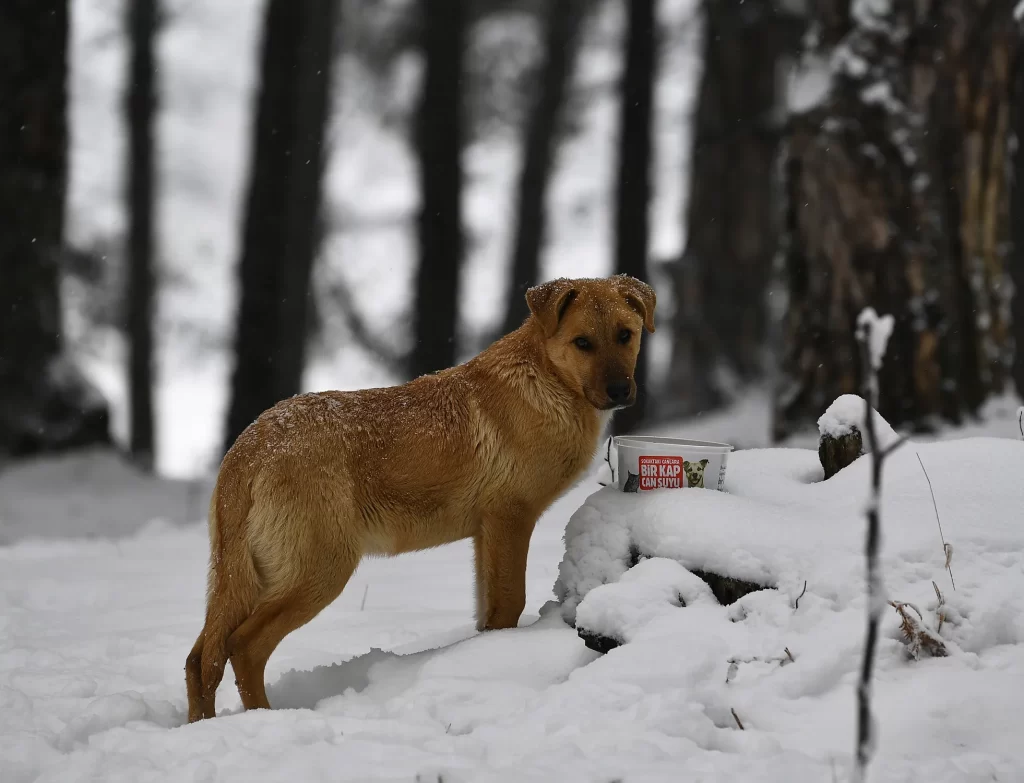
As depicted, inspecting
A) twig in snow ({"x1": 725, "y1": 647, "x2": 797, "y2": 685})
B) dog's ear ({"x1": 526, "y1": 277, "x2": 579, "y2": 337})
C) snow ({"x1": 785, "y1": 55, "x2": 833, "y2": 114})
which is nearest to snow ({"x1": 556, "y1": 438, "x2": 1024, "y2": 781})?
twig in snow ({"x1": 725, "y1": 647, "x2": 797, "y2": 685})

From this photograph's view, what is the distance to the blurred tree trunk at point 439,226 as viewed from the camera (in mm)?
10070

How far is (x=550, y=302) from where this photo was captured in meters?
4.39

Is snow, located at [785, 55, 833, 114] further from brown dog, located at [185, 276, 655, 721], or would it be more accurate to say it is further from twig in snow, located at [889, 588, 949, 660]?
twig in snow, located at [889, 588, 949, 660]

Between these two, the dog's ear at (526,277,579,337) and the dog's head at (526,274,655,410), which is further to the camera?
the dog's ear at (526,277,579,337)

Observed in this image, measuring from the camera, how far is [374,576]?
6230 millimetres

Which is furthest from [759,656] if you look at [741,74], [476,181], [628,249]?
[476,181]

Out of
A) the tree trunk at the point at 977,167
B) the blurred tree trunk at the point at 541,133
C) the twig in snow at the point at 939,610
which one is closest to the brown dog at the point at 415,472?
the twig in snow at the point at 939,610

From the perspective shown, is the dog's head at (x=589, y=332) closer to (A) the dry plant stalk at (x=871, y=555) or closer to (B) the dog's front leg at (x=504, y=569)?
Result: (B) the dog's front leg at (x=504, y=569)

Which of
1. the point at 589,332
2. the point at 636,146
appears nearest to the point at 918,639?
the point at 589,332

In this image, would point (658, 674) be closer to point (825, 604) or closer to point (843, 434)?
point (825, 604)

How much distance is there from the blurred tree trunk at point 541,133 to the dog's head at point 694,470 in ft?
41.6

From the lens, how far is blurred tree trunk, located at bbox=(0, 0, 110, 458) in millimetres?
8477

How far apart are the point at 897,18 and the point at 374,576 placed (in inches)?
232

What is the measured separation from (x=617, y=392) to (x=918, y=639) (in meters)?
1.64
